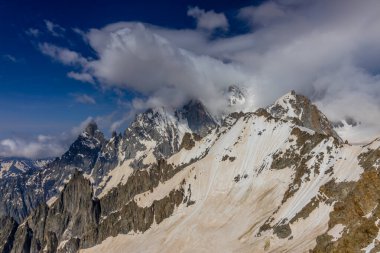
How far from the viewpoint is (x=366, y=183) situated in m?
124

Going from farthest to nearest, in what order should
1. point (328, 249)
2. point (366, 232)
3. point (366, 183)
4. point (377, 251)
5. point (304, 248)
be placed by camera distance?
point (304, 248) < point (366, 183) < point (328, 249) < point (366, 232) < point (377, 251)

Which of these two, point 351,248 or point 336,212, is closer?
point 351,248

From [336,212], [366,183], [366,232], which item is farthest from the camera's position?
[336,212]

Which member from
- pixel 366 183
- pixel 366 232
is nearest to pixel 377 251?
pixel 366 232

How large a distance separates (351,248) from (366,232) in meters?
3.94

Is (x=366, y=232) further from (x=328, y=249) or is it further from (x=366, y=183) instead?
(x=366, y=183)

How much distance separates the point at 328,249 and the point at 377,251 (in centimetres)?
2534

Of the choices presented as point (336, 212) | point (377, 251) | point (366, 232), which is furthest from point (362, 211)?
point (336, 212)

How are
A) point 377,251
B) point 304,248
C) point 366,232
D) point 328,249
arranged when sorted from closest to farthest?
point 377,251 < point 366,232 < point 328,249 < point 304,248

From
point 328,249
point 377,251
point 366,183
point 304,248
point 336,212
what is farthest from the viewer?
point 304,248

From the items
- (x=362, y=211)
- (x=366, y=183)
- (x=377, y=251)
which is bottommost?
(x=377, y=251)

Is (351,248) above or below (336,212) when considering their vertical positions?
below

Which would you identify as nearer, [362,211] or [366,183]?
[362,211]

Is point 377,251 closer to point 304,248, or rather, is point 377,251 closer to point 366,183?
point 366,183
